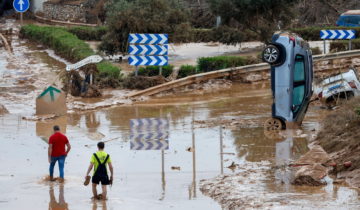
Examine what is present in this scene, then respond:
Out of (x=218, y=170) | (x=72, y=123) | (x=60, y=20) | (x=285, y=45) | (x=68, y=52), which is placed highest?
(x=60, y=20)

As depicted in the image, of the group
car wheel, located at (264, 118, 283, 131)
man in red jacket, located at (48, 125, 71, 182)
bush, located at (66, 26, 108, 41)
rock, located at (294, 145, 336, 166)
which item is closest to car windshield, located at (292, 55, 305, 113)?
car wheel, located at (264, 118, 283, 131)

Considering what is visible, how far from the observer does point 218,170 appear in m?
18.0

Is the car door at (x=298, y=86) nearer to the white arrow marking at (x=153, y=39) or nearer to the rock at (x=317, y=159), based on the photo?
the rock at (x=317, y=159)

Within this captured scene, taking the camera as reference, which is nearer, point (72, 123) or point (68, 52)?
point (72, 123)

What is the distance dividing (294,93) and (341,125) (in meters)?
2.85

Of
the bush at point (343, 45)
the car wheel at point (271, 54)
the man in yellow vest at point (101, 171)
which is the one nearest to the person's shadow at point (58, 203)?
the man in yellow vest at point (101, 171)

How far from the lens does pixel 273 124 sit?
22.5 metres

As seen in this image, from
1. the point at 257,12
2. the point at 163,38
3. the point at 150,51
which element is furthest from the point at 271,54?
the point at 257,12

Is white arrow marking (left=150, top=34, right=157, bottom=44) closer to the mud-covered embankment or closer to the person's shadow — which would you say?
the mud-covered embankment

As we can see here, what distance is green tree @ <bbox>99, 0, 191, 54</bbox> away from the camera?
3575cm

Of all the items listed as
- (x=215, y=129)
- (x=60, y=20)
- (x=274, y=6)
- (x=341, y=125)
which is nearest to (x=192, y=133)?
(x=215, y=129)

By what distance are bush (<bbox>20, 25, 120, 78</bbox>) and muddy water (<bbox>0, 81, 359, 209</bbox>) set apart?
3.44 meters

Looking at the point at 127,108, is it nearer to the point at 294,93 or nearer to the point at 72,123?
the point at 72,123

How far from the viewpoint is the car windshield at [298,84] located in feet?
73.6
